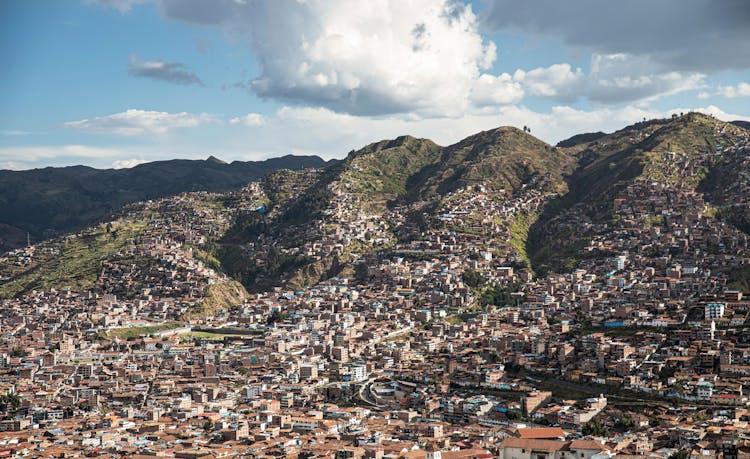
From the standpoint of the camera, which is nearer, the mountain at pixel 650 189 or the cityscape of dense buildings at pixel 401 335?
the cityscape of dense buildings at pixel 401 335

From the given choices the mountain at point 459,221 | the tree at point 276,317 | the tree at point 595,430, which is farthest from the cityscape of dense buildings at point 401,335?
the mountain at point 459,221

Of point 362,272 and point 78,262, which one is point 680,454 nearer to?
point 362,272

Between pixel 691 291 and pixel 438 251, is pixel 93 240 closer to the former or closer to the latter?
pixel 438 251

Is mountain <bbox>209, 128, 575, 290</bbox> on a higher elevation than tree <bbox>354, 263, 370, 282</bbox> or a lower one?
higher

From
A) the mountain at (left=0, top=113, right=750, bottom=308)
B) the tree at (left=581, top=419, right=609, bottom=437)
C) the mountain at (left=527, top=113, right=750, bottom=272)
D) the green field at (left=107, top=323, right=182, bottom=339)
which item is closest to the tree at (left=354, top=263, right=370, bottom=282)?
the mountain at (left=0, top=113, right=750, bottom=308)

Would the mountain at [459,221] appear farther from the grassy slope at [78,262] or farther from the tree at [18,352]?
the tree at [18,352]

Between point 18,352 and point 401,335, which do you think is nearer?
point 18,352

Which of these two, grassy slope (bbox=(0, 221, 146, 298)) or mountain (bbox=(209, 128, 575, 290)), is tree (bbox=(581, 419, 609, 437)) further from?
grassy slope (bbox=(0, 221, 146, 298))

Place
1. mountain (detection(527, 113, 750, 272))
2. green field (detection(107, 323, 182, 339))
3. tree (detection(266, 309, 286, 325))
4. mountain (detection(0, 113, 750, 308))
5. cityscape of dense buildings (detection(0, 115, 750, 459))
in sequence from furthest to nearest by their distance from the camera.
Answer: mountain (detection(527, 113, 750, 272)) < mountain (detection(0, 113, 750, 308)) < tree (detection(266, 309, 286, 325)) < green field (detection(107, 323, 182, 339)) < cityscape of dense buildings (detection(0, 115, 750, 459))

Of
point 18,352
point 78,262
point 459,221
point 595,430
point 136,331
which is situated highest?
point 459,221

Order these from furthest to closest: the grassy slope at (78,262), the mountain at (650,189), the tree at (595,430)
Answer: the grassy slope at (78,262) → the mountain at (650,189) → the tree at (595,430)

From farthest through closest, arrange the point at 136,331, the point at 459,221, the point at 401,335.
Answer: the point at 459,221 → the point at 136,331 → the point at 401,335

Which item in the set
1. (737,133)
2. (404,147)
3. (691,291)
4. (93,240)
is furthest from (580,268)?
(404,147)

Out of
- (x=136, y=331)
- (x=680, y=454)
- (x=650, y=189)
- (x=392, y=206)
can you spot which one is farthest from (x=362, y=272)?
(x=680, y=454)
